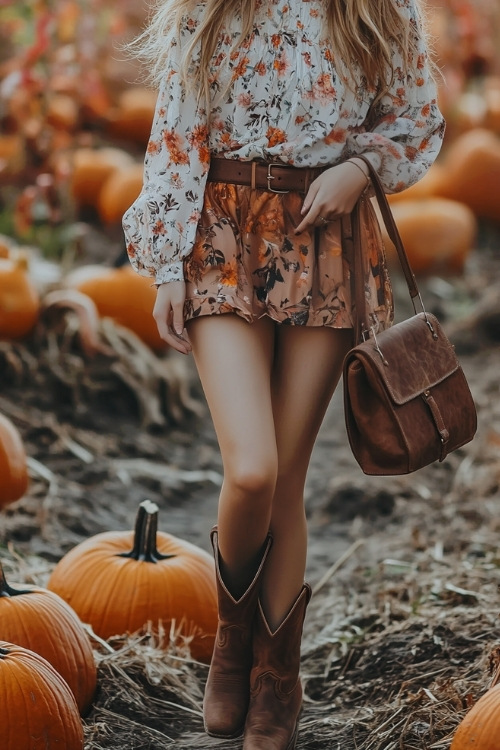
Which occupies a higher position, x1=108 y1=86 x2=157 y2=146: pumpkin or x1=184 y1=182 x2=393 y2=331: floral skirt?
x1=108 y1=86 x2=157 y2=146: pumpkin

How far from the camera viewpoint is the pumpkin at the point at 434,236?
23.9 ft

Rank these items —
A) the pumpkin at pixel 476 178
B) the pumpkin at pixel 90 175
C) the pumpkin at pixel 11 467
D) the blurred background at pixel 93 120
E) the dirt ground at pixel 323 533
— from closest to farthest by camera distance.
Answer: the dirt ground at pixel 323 533 < the pumpkin at pixel 11 467 < the blurred background at pixel 93 120 < the pumpkin at pixel 90 175 < the pumpkin at pixel 476 178

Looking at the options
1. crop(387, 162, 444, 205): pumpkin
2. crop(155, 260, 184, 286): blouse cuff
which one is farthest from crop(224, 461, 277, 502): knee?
crop(387, 162, 444, 205): pumpkin

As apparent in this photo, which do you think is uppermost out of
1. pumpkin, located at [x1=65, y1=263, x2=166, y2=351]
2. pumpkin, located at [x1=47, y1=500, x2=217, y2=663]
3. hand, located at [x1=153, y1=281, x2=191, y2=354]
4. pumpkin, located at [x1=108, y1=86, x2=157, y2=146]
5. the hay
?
pumpkin, located at [x1=108, y1=86, x2=157, y2=146]

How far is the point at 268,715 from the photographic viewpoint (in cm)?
234

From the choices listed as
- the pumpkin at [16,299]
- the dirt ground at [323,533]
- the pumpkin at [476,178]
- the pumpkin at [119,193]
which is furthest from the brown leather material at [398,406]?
the pumpkin at [476,178]

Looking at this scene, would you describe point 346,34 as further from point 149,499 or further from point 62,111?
point 62,111

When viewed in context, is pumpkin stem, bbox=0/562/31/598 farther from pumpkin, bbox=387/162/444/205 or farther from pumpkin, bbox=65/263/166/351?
pumpkin, bbox=387/162/444/205

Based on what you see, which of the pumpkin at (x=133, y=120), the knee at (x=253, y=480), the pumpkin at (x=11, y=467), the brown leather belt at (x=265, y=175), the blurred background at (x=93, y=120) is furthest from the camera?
the pumpkin at (x=133, y=120)

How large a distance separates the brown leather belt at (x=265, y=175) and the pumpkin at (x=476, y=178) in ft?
20.3

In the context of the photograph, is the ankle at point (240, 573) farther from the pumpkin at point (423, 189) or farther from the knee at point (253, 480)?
the pumpkin at point (423, 189)

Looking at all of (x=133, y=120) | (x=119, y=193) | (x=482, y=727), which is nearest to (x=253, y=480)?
(x=482, y=727)

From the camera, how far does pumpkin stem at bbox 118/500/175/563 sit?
112 inches

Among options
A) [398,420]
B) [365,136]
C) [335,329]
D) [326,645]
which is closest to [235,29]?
[365,136]
